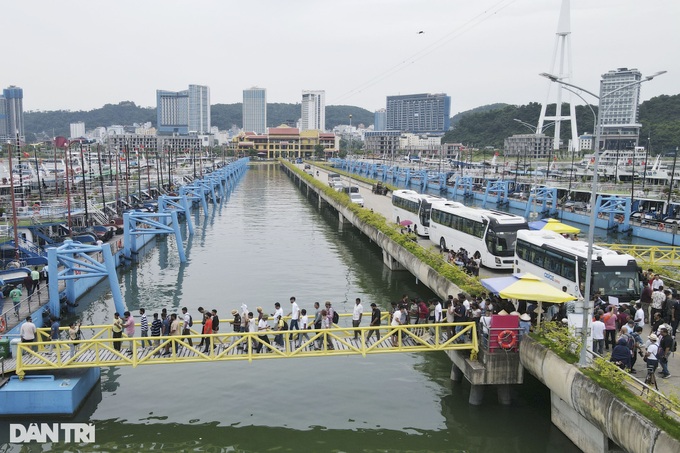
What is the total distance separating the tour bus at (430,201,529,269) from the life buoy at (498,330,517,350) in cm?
1043

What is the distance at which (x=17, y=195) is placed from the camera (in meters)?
50.8

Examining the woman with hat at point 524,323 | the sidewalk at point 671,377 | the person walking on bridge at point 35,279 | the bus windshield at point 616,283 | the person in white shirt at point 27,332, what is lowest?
the person walking on bridge at point 35,279

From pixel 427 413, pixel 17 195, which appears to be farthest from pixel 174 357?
pixel 17 195

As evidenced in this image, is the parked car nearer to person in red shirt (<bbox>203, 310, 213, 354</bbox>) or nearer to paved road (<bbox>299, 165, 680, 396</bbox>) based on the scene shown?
paved road (<bbox>299, 165, 680, 396</bbox>)

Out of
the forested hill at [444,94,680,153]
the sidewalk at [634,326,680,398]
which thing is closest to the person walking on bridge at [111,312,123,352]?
the sidewalk at [634,326,680,398]

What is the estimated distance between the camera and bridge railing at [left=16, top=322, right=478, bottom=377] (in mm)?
16406

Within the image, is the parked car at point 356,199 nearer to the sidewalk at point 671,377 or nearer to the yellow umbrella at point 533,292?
the yellow umbrella at point 533,292

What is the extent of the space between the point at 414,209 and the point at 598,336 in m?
25.3

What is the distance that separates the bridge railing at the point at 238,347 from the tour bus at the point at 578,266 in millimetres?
4914

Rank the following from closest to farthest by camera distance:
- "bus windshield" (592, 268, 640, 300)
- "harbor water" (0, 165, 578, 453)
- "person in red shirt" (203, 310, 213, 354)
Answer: "harbor water" (0, 165, 578, 453), "person in red shirt" (203, 310, 213, 354), "bus windshield" (592, 268, 640, 300)

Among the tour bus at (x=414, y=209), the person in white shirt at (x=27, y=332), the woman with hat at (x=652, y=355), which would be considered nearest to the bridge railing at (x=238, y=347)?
the person in white shirt at (x=27, y=332)

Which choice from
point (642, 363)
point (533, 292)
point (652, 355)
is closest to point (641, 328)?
point (642, 363)

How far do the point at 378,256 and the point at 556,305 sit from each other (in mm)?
25046

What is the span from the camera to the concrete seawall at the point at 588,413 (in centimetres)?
1094
